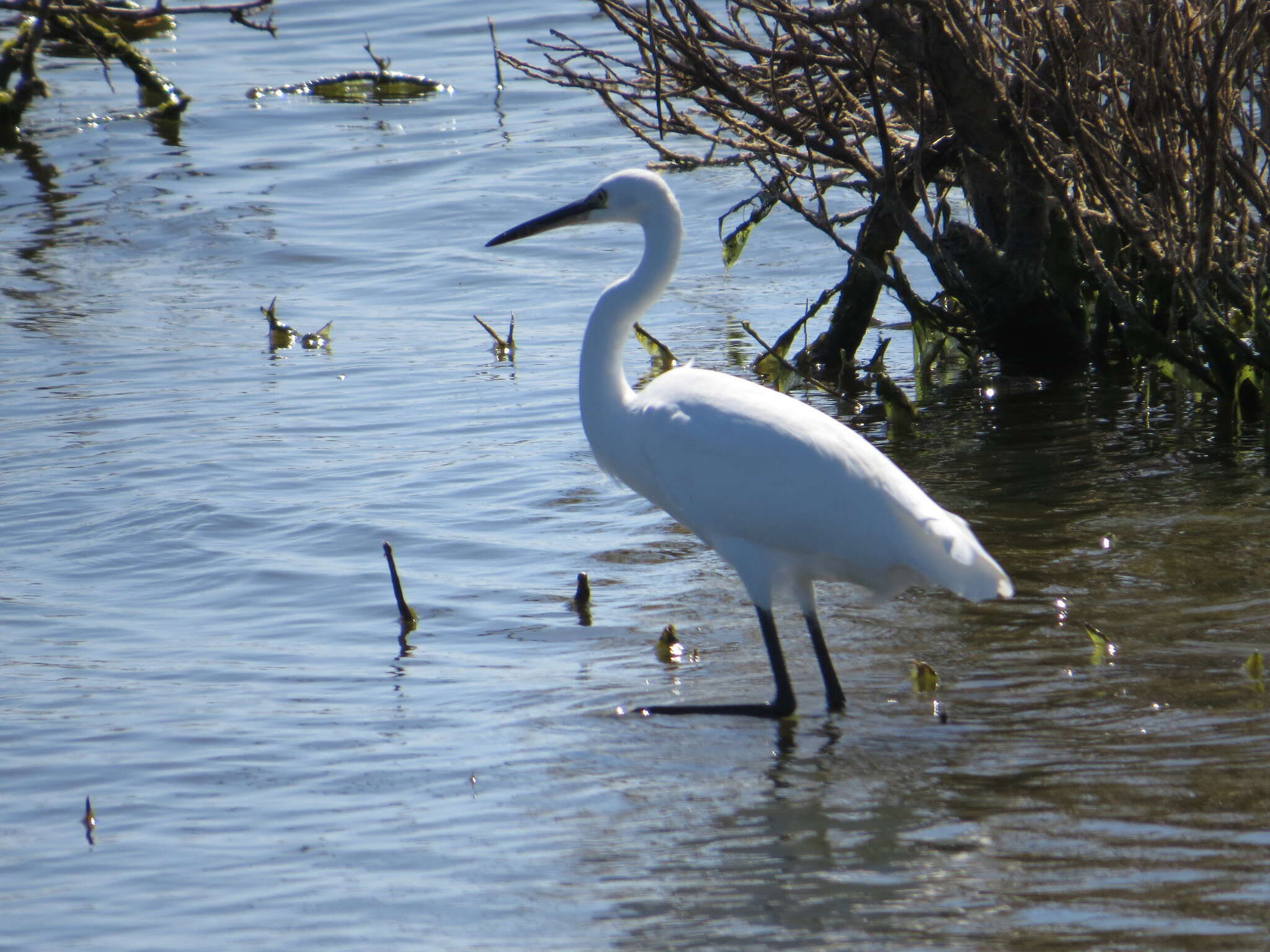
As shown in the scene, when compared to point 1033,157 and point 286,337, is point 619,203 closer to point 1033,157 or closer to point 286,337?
point 1033,157

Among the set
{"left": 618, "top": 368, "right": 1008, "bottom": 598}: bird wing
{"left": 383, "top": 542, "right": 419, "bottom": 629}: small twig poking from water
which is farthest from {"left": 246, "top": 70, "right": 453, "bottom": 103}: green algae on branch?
{"left": 618, "top": 368, "right": 1008, "bottom": 598}: bird wing

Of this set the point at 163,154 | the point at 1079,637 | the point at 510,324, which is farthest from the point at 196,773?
the point at 163,154

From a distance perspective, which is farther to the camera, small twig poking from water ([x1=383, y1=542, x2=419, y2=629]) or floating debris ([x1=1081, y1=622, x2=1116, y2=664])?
small twig poking from water ([x1=383, y1=542, x2=419, y2=629])

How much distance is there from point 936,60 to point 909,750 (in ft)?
11.5

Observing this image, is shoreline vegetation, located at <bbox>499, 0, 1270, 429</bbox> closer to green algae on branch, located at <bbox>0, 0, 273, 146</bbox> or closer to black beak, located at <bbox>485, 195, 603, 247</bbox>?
black beak, located at <bbox>485, 195, 603, 247</bbox>

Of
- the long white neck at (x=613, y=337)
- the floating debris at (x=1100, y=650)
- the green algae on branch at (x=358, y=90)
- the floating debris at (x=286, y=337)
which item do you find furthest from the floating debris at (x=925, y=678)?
the green algae on branch at (x=358, y=90)

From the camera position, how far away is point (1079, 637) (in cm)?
492

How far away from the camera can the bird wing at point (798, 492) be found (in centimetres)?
440

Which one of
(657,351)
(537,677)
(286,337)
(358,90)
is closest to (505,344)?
(657,351)

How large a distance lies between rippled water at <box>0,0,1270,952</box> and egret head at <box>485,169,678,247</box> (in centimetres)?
146

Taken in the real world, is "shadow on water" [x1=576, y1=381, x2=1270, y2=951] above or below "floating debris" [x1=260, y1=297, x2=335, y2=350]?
below

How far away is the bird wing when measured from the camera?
14.4 ft

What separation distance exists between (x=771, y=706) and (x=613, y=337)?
1.39m

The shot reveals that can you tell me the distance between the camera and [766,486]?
4.61 m
